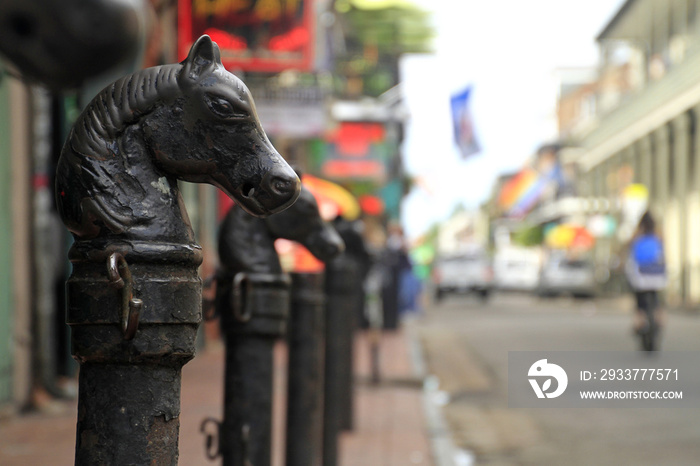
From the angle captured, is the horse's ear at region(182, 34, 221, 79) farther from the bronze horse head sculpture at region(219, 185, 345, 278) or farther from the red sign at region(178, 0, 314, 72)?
the red sign at region(178, 0, 314, 72)

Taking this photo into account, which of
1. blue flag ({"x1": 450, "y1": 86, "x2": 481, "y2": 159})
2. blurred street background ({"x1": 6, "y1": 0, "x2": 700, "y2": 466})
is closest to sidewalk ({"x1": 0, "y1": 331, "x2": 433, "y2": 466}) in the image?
blurred street background ({"x1": 6, "y1": 0, "x2": 700, "y2": 466})

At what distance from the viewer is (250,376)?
149 inches

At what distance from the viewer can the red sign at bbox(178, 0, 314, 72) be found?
10.2m

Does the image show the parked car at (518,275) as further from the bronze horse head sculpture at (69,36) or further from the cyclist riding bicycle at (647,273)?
the bronze horse head sculpture at (69,36)

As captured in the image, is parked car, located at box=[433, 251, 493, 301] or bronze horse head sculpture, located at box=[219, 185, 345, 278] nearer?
bronze horse head sculpture, located at box=[219, 185, 345, 278]

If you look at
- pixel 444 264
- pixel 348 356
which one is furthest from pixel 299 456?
pixel 444 264

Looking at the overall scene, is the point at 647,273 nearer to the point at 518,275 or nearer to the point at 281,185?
the point at 281,185

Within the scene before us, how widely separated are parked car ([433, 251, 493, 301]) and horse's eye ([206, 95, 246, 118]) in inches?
1321

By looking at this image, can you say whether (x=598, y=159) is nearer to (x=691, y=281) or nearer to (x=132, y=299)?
(x=691, y=281)

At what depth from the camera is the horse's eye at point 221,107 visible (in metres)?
2.30

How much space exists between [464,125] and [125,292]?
92.7 ft

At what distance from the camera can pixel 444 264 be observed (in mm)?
37031

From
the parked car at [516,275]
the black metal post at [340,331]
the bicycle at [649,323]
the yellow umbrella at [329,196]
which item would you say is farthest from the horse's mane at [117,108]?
the parked car at [516,275]

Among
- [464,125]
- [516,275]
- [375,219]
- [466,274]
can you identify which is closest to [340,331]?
[375,219]
